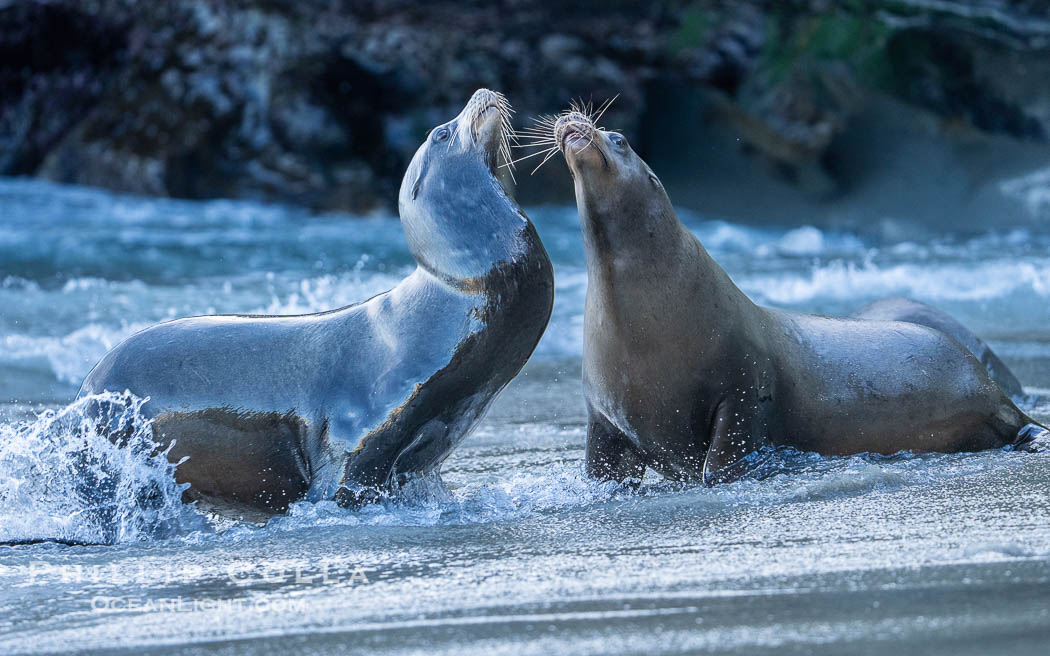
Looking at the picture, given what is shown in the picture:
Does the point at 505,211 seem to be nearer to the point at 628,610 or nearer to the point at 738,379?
the point at 738,379

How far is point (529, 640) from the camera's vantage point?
2857 millimetres

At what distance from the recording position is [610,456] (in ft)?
16.0

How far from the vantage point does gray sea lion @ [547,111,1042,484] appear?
4.79 metres

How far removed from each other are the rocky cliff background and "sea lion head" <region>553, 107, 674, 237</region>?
41.2 ft

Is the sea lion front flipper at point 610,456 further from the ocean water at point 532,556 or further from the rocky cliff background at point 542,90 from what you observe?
the rocky cliff background at point 542,90

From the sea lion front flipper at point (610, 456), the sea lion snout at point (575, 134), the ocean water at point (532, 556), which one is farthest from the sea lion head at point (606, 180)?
the ocean water at point (532, 556)

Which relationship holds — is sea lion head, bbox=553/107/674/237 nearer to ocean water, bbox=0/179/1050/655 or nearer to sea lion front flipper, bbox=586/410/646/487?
sea lion front flipper, bbox=586/410/646/487

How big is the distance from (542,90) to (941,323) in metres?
12.4

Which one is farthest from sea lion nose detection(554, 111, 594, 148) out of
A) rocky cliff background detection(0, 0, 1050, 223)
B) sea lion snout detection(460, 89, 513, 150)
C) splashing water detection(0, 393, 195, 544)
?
rocky cliff background detection(0, 0, 1050, 223)

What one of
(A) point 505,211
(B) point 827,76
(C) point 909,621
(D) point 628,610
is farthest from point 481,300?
(B) point 827,76

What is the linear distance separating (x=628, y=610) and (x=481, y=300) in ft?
4.83

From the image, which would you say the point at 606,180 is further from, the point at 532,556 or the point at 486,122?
the point at 532,556

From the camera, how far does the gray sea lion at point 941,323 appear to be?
606 centimetres

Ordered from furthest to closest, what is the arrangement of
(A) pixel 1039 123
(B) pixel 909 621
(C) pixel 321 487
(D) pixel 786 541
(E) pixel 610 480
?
1. (A) pixel 1039 123
2. (E) pixel 610 480
3. (C) pixel 321 487
4. (D) pixel 786 541
5. (B) pixel 909 621
